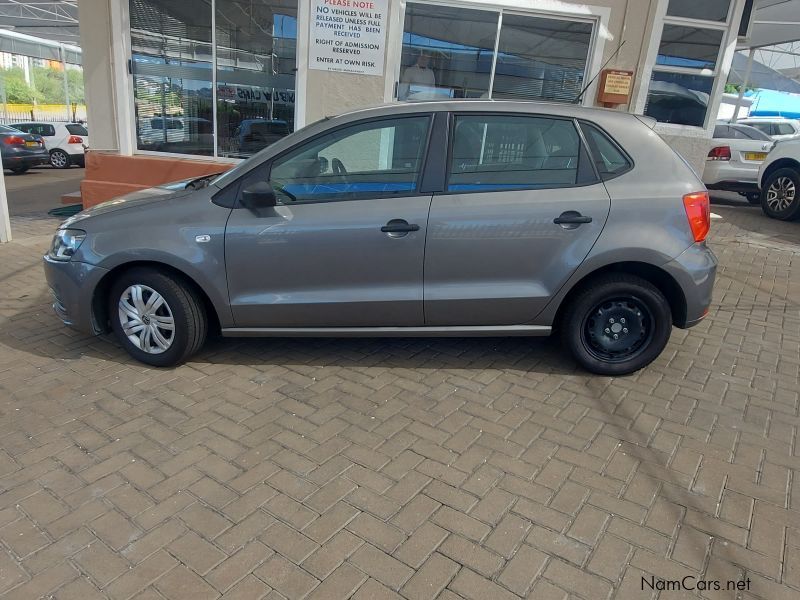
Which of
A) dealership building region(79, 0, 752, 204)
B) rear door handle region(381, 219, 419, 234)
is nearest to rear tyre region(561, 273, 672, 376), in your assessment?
rear door handle region(381, 219, 419, 234)

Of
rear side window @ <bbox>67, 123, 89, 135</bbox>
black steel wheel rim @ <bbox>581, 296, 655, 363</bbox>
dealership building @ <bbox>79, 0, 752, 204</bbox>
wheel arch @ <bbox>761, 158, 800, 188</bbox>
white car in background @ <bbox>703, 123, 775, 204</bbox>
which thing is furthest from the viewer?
rear side window @ <bbox>67, 123, 89, 135</bbox>

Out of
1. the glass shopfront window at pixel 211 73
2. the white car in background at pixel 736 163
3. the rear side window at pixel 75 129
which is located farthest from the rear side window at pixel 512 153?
the rear side window at pixel 75 129

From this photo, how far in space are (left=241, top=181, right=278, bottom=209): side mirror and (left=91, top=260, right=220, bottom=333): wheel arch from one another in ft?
2.17

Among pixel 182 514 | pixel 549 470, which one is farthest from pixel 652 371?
pixel 182 514

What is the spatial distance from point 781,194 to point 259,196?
9.93m

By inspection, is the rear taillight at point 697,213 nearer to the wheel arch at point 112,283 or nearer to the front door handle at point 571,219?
the front door handle at point 571,219

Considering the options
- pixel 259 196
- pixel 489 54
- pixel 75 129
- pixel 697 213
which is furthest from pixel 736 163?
pixel 75 129

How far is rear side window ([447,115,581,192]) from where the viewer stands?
3.59 metres

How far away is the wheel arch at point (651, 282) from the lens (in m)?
3.68

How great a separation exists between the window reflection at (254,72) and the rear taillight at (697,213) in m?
5.62

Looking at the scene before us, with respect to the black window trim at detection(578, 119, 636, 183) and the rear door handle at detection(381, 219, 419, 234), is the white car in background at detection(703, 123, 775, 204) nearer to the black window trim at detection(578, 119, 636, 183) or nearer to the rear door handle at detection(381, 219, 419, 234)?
the black window trim at detection(578, 119, 636, 183)

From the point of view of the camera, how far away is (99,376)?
366 cm

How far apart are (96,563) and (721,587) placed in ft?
8.22
